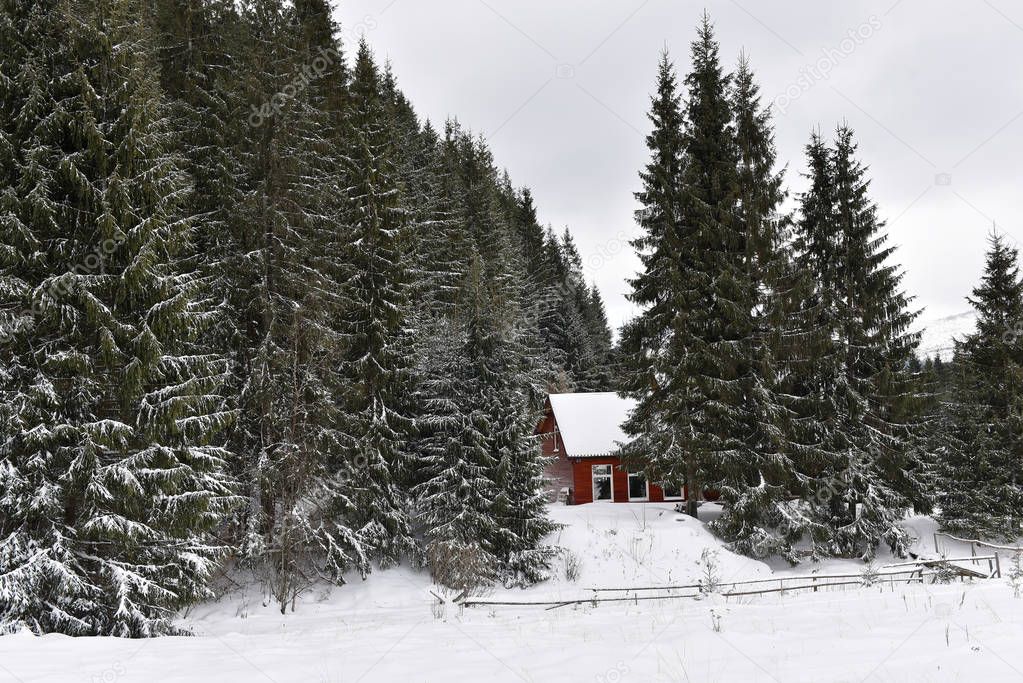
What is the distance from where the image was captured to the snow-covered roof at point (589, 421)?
107 ft

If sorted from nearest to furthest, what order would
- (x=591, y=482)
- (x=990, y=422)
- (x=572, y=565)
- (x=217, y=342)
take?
(x=217, y=342) < (x=572, y=565) < (x=990, y=422) < (x=591, y=482)

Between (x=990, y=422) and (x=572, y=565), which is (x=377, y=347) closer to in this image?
Result: (x=572, y=565)

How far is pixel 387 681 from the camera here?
676 centimetres

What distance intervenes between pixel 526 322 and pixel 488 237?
7133 mm

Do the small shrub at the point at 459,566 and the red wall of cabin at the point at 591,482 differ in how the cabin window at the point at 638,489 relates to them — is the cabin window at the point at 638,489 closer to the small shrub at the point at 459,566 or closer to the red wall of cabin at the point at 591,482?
the red wall of cabin at the point at 591,482

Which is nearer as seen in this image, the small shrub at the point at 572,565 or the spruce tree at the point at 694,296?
the small shrub at the point at 572,565

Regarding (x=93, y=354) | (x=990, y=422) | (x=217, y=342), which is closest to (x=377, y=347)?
(x=217, y=342)

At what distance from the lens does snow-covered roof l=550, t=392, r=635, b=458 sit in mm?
32625

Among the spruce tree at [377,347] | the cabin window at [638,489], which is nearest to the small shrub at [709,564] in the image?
the spruce tree at [377,347]

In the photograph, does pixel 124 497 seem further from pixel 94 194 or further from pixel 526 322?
pixel 526 322

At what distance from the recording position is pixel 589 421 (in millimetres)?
34625

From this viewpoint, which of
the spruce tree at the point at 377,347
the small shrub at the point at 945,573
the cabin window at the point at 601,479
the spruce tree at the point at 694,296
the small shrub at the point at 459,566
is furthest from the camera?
the cabin window at the point at 601,479

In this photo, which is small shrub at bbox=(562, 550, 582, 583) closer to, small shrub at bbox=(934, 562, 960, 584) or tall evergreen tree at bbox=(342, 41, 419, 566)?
tall evergreen tree at bbox=(342, 41, 419, 566)

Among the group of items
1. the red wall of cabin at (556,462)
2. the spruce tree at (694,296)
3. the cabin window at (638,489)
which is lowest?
the cabin window at (638,489)
